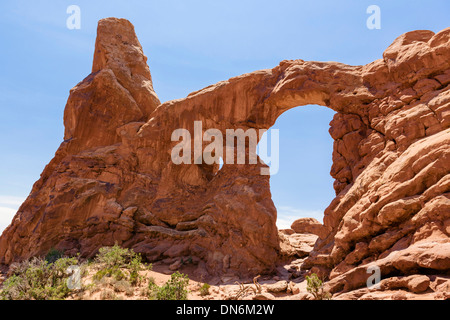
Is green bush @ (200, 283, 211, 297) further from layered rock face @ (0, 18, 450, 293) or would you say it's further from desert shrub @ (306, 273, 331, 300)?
desert shrub @ (306, 273, 331, 300)

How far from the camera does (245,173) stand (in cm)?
1736

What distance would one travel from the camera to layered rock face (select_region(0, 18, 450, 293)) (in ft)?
33.5

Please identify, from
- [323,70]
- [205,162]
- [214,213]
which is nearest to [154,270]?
[214,213]

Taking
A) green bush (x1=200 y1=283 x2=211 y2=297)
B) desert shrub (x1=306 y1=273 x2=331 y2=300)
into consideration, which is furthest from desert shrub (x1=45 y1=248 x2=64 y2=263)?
desert shrub (x1=306 y1=273 x2=331 y2=300)

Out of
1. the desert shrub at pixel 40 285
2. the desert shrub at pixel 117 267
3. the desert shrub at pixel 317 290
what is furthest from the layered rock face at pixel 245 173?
the desert shrub at pixel 40 285

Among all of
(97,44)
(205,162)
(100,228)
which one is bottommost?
(100,228)

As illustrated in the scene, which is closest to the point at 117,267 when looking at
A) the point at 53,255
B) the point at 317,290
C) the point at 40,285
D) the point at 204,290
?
the point at 40,285

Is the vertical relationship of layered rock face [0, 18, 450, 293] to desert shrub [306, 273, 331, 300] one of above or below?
above

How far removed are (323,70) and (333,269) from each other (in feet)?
34.1

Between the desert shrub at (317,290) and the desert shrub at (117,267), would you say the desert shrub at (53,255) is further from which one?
the desert shrub at (317,290)

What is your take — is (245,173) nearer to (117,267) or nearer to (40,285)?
(117,267)

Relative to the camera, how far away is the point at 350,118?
14844mm

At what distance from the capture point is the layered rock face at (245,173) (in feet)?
33.5
